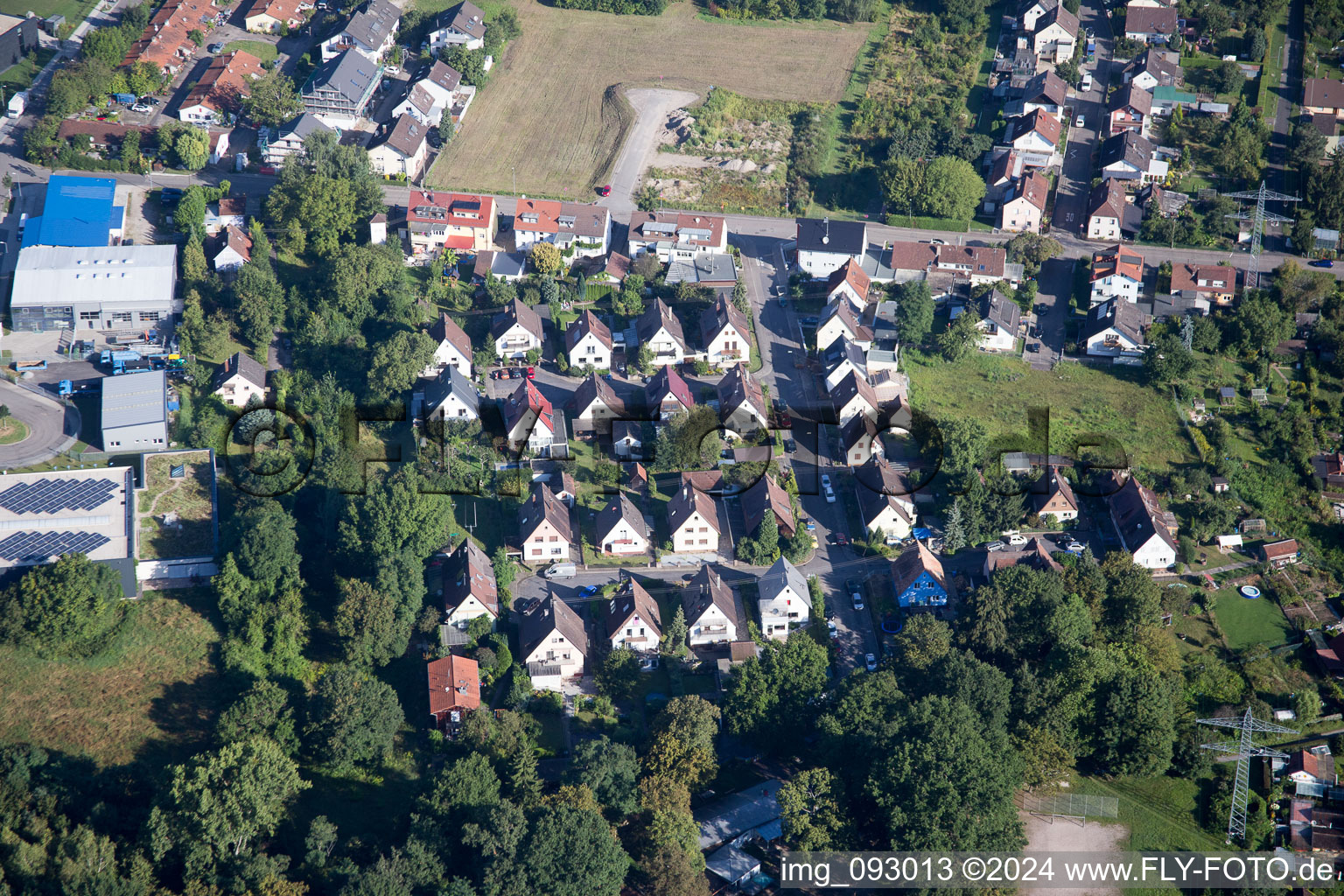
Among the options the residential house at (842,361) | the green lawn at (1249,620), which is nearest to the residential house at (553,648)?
the residential house at (842,361)

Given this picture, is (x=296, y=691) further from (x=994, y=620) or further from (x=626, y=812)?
(x=994, y=620)

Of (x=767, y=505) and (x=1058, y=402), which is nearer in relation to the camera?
(x=767, y=505)

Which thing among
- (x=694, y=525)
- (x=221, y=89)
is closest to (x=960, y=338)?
(x=694, y=525)

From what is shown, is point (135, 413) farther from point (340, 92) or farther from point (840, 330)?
point (840, 330)

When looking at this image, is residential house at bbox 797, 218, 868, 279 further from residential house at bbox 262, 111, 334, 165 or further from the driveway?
residential house at bbox 262, 111, 334, 165

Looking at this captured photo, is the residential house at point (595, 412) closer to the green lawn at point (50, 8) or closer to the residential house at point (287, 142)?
the residential house at point (287, 142)

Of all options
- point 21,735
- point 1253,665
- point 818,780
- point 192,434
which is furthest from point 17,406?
point 1253,665

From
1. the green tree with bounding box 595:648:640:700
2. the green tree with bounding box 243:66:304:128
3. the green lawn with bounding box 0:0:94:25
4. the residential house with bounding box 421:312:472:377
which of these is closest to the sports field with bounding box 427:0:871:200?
the green tree with bounding box 243:66:304:128
